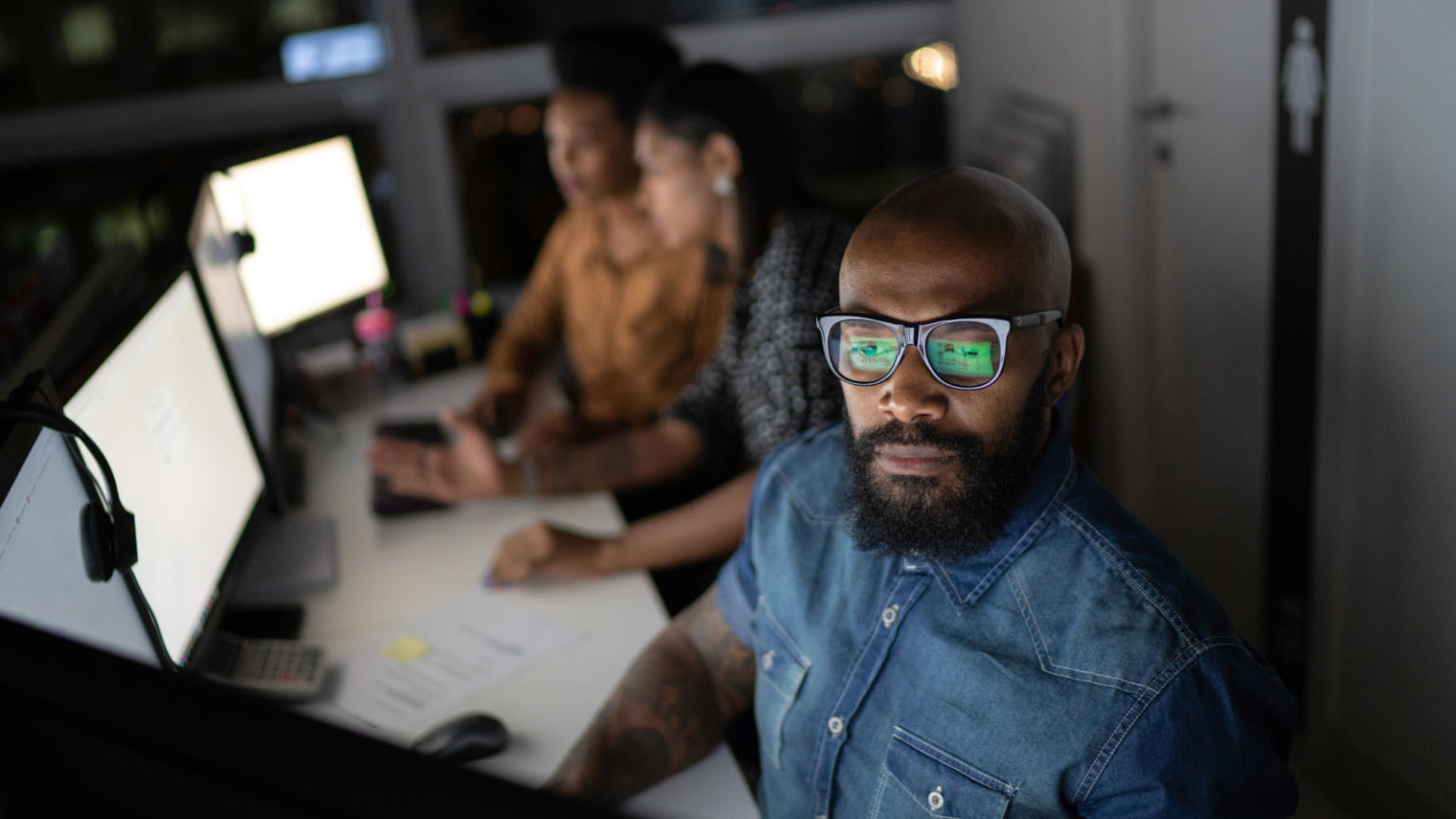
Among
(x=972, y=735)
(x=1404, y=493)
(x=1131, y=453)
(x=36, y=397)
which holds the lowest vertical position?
(x=1131, y=453)

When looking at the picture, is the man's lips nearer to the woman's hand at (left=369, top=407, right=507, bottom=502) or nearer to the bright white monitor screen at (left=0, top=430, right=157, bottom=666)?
the bright white monitor screen at (left=0, top=430, right=157, bottom=666)

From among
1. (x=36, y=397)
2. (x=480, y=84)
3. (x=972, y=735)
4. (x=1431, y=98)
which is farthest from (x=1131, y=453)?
(x=36, y=397)

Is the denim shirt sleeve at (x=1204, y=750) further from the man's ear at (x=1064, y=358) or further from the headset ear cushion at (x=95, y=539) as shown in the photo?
the headset ear cushion at (x=95, y=539)

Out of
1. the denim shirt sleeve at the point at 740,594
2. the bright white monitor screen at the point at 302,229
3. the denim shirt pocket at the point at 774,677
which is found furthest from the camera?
the bright white monitor screen at the point at 302,229

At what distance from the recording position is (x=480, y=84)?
9.80 ft

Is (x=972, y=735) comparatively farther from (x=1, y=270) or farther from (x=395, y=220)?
(x=1, y=270)

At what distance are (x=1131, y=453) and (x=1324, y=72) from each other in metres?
1.00

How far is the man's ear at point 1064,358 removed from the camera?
1098 millimetres

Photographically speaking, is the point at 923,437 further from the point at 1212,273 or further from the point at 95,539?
the point at 1212,273

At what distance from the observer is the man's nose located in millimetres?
1063

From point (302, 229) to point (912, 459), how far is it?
178 cm

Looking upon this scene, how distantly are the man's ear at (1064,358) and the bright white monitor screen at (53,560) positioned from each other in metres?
0.87

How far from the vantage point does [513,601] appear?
5.28ft

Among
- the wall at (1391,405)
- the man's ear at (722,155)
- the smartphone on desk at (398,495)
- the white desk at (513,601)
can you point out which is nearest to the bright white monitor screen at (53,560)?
the white desk at (513,601)
